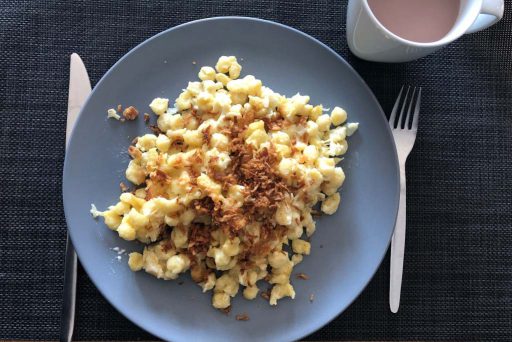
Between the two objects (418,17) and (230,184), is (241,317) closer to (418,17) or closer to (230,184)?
(230,184)

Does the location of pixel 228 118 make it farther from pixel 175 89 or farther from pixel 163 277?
pixel 163 277

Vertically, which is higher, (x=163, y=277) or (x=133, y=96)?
(x=133, y=96)

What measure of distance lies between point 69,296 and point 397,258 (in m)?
0.70

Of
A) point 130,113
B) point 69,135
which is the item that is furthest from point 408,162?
point 69,135

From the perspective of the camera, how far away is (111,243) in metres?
1.10

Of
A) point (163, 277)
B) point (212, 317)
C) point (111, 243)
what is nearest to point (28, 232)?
point (111, 243)

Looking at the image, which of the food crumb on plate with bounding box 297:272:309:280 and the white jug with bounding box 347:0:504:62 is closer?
the white jug with bounding box 347:0:504:62

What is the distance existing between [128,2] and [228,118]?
0.40m

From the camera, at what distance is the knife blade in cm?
114

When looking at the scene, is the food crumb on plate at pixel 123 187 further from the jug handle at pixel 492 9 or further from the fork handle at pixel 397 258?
the jug handle at pixel 492 9

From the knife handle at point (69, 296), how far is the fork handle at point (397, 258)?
26.6 inches

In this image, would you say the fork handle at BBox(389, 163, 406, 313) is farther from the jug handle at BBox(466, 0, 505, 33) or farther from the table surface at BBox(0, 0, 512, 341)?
the jug handle at BBox(466, 0, 505, 33)

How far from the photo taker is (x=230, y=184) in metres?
1.01

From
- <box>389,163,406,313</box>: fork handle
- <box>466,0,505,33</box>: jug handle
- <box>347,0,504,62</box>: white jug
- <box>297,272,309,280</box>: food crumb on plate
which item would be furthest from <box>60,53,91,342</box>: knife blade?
<box>466,0,505,33</box>: jug handle
